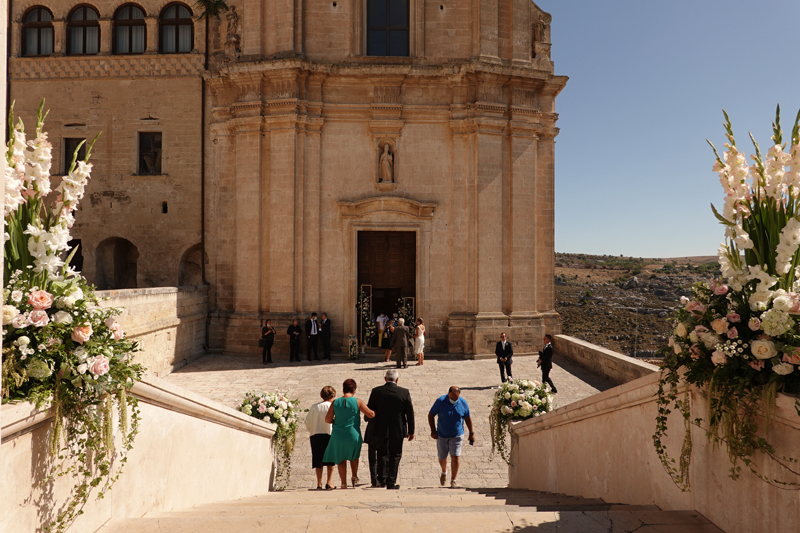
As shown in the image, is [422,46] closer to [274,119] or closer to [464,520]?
[274,119]

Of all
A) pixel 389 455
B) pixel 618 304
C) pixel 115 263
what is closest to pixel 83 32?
pixel 115 263

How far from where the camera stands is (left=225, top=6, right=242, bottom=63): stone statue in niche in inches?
Result: 727

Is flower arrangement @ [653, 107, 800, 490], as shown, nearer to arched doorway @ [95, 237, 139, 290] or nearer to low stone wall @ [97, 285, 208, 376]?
low stone wall @ [97, 285, 208, 376]

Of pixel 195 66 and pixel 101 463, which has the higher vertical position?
pixel 195 66

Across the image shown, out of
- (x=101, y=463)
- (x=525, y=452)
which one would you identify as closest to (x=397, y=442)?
(x=525, y=452)

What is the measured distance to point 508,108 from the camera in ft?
59.3

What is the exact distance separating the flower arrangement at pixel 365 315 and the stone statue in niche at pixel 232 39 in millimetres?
9080

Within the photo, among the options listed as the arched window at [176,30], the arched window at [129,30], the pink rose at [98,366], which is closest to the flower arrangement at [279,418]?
the pink rose at [98,366]

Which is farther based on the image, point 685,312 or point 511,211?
point 511,211

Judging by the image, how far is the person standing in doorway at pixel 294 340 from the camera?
1634 centimetres

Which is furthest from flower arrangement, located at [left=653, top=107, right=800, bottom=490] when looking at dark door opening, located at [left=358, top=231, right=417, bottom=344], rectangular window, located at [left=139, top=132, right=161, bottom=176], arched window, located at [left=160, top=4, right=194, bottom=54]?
arched window, located at [left=160, top=4, right=194, bottom=54]

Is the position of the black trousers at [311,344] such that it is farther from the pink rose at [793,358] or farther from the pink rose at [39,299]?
the pink rose at [793,358]

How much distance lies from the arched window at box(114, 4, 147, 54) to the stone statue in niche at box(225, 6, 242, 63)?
4206mm

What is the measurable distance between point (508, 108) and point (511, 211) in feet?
11.1
